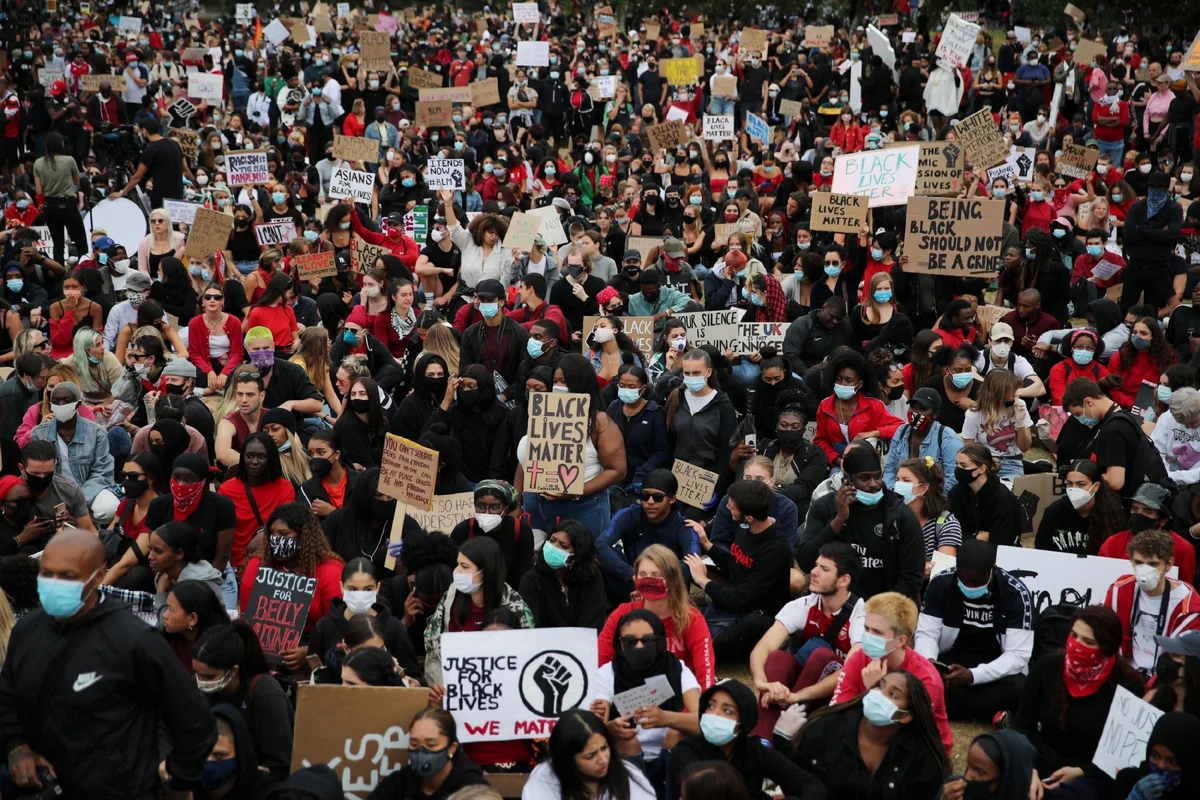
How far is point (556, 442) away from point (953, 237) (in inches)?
241

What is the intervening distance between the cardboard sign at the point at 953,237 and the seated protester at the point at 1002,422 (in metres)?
3.58

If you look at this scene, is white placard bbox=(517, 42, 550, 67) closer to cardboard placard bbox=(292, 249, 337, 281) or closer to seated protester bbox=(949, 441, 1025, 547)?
cardboard placard bbox=(292, 249, 337, 281)

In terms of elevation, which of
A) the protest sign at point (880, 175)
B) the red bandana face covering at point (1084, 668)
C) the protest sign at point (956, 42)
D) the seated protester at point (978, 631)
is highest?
the protest sign at point (956, 42)

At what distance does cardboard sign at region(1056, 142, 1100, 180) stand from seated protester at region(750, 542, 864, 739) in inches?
503

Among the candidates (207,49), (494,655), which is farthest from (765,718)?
(207,49)

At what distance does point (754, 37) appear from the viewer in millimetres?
28391

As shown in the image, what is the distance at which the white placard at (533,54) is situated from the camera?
94.0 feet

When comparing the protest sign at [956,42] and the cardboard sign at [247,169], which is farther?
the protest sign at [956,42]

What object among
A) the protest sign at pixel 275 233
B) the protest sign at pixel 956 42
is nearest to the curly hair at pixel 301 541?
the protest sign at pixel 275 233

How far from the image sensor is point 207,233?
15195mm

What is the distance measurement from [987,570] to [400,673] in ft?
10.5

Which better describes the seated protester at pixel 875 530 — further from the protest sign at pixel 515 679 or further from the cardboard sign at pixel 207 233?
the cardboard sign at pixel 207 233

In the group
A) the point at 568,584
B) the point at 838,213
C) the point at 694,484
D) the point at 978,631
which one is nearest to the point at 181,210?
the point at 838,213

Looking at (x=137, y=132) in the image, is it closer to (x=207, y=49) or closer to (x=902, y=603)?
(x=207, y=49)
